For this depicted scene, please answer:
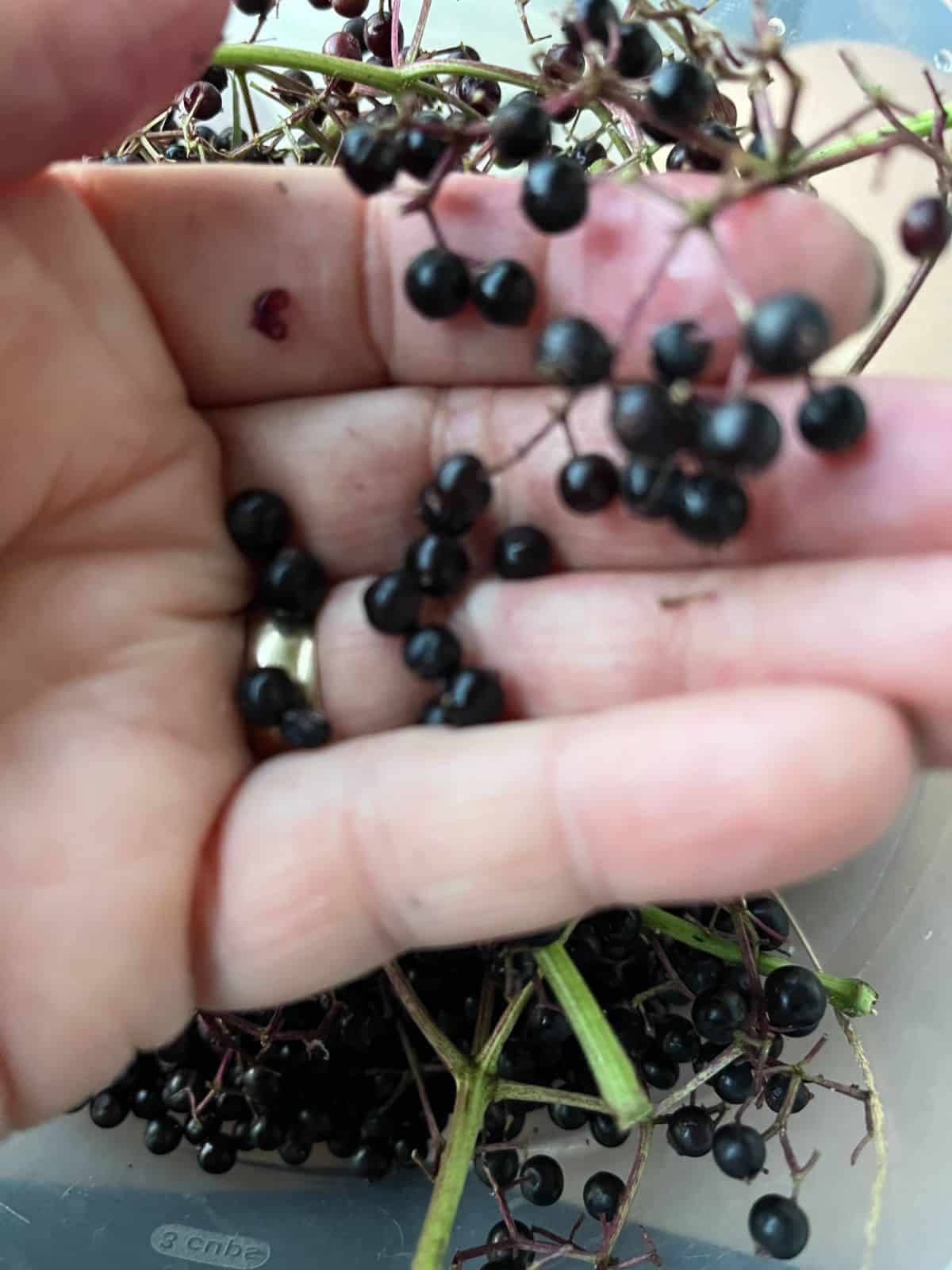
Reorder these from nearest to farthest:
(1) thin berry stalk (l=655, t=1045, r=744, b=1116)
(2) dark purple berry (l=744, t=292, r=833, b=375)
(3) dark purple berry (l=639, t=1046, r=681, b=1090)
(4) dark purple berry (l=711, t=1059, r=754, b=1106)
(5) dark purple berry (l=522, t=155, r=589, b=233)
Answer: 1. (2) dark purple berry (l=744, t=292, r=833, b=375)
2. (5) dark purple berry (l=522, t=155, r=589, b=233)
3. (1) thin berry stalk (l=655, t=1045, r=744, b=1116)
4. (4) dark purple berry (l=711, t=1059, r=754, b=1106)
5. (3) dark purple berry (l=639, t=1046, r=681, b=1090)

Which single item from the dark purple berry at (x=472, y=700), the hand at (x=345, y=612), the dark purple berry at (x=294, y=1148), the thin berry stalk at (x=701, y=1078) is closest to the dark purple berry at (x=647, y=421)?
the hand at (x=345, y=612)

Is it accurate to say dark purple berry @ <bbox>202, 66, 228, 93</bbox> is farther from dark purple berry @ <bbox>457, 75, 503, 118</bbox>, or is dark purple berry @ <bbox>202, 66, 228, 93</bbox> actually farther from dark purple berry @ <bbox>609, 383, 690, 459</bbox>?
dark purple berry @ <bbox>609, 383, 690, 459</bbox>

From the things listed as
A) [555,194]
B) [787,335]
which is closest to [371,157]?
[555,194]

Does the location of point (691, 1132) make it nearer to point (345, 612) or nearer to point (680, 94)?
point (345, 612)

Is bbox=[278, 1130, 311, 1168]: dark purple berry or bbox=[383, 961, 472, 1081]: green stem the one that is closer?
bbox=[383, 961, 472, 1081]: green stem

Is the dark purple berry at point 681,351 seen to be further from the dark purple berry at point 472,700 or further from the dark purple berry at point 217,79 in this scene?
the dark purple berry at point 217,79

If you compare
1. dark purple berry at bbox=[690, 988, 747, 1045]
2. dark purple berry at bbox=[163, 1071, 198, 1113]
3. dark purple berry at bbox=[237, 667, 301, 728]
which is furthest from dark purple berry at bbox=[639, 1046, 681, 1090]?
dark purple berry at bbox=[237, 667, 301, 728]
